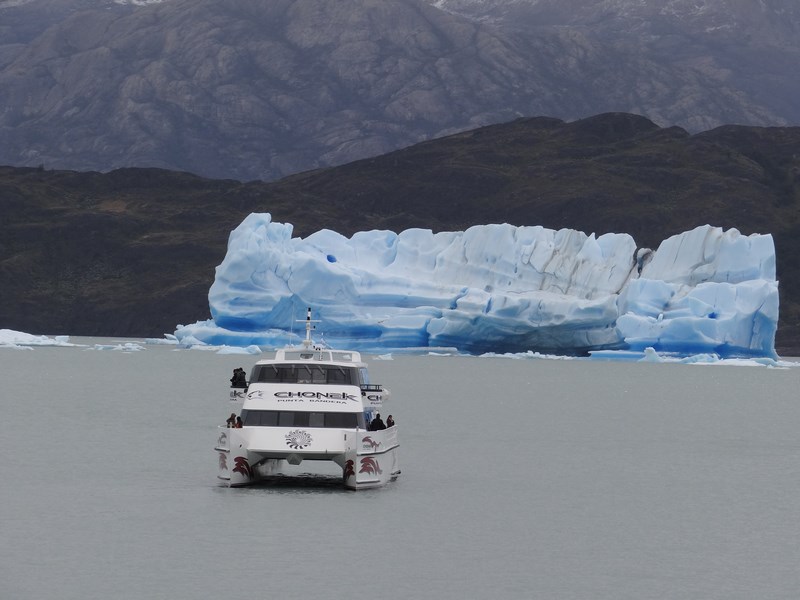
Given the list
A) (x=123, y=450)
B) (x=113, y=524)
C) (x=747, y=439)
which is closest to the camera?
(x=113, y=524)

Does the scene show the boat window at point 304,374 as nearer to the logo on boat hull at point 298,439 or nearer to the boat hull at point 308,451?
the boat hull at point 308,451

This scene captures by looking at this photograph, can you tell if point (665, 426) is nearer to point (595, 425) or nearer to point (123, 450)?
point (595, 425)

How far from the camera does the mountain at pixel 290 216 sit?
16925 cm

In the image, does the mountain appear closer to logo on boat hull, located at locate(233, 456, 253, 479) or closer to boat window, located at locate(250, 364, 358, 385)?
boat window, located at locate(250, 364, 358, 385)

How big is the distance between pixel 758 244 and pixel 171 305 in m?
103

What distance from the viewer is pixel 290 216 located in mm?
184500

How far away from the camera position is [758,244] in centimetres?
7244

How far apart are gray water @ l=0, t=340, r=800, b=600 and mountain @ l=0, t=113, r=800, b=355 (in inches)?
4689

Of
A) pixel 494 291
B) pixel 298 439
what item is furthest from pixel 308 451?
pixel 494 291

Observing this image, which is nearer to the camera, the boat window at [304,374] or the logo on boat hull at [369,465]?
the logo on boat hull at [369,465]

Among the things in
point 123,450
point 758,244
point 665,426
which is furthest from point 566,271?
point 123,450

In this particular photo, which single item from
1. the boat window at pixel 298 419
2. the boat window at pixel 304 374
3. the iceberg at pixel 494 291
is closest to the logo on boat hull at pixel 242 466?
the boat window at pixel 298 419

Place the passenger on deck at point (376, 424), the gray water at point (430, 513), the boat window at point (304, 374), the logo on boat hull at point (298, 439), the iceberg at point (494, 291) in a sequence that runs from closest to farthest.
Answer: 1. the gray water at point (430, 513)
2. the logo on boat hull at point (298, 439)
3. the passenger on deck at point (376, 424)
4. the boat window at point (304, 374)
5. the iceberg at point (494, 291)

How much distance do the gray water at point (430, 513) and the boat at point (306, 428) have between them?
0.52 meters
